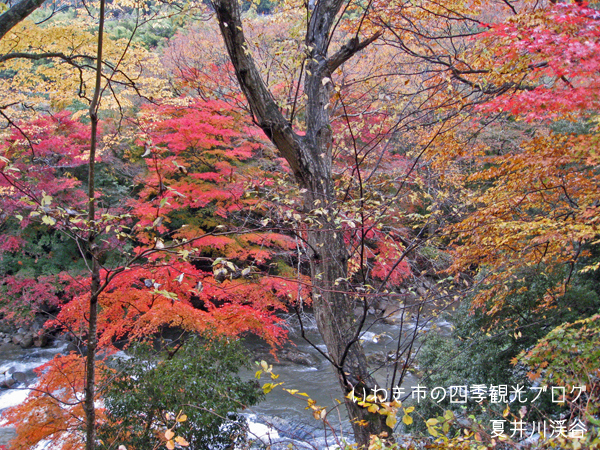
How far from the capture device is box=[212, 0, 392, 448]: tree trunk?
3115mm

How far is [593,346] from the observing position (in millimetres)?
2904

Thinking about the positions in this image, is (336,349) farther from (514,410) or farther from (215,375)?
(514,410)

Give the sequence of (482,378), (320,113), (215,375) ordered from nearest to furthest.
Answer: (320,113), (215,375), (482,378)

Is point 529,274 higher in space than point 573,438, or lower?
higher

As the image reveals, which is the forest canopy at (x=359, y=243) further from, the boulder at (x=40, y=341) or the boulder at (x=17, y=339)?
the boulder at (x=17, y=339)

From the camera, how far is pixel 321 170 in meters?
3.48

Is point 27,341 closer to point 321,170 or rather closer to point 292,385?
point 292,385

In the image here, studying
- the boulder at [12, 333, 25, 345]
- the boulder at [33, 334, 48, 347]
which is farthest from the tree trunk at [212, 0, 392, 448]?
the boulder at [12, 333, 25, 345]

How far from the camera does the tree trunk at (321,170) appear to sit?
3.12 m

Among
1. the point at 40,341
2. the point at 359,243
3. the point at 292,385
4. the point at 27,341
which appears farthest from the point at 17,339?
the point at 359,243

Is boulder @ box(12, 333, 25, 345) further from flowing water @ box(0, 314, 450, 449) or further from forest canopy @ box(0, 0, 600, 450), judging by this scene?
forest canopy @ box(0, 0, 600, 450)

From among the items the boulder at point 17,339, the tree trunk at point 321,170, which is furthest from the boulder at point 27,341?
the tree trunk at point 321,170

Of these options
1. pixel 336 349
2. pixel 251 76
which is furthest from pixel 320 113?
pixel 336 349

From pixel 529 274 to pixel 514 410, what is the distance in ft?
5.20
